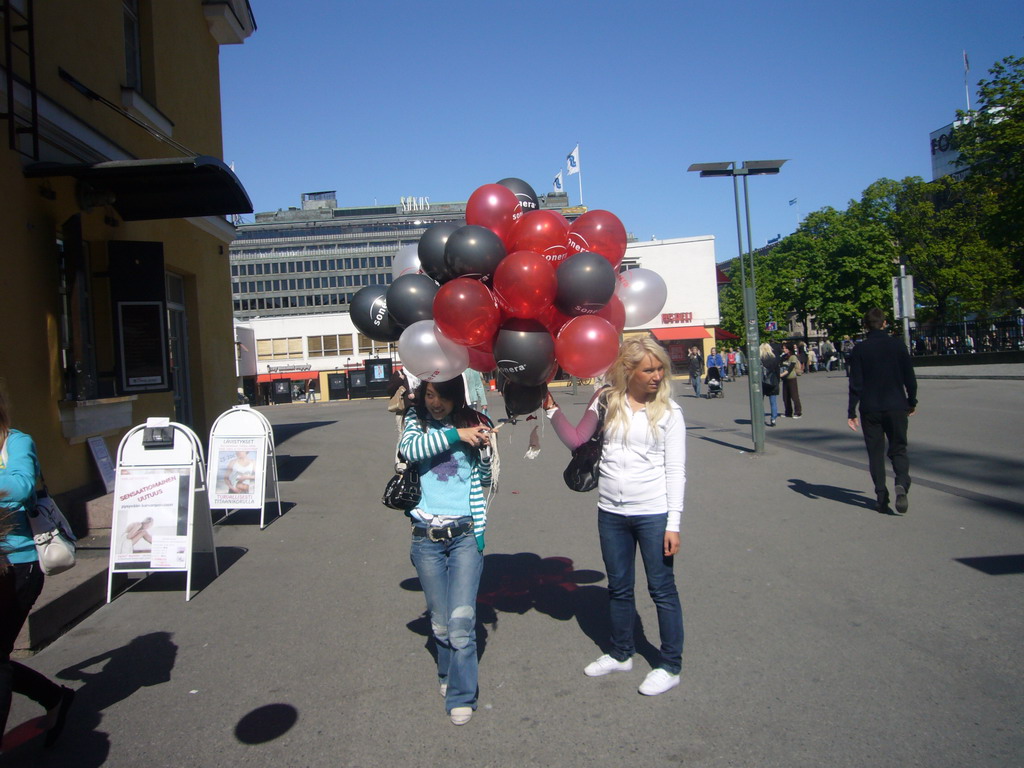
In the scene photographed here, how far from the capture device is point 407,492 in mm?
3658

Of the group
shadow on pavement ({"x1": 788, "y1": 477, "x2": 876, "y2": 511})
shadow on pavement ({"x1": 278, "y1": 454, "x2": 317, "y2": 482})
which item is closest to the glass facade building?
shadow on pavement ({"x1": 278, "y1": 454, "x2": 317, "y2": 482})

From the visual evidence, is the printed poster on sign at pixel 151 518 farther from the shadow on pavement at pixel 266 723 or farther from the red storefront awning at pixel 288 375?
the red storefront awning at pixel 288 375

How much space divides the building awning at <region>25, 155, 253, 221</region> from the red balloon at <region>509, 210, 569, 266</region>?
4028 millimetres

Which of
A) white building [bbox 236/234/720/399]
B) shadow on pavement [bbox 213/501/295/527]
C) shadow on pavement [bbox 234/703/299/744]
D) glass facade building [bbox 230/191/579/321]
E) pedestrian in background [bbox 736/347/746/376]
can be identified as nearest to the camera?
shadow on pavement [bbox 234/703/299/744]

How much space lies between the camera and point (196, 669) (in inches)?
167

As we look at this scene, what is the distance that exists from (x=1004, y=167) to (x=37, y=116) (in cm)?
2859

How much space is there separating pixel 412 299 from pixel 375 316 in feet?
1.60

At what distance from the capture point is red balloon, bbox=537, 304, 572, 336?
12.6 ft

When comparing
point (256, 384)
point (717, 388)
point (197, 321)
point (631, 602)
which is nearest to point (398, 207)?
point (256, 384)

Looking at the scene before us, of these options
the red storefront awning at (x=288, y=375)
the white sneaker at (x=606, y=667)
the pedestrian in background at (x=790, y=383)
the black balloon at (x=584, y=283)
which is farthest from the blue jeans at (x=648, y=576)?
the red storefront awning at (x=288, y=375)

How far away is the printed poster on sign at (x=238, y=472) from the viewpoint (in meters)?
7.87

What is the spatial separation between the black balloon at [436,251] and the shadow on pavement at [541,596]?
2.20m

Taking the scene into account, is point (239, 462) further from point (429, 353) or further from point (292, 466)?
point (429, 353)

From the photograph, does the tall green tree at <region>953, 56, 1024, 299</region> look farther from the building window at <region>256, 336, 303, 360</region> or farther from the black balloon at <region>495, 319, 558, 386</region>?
the building window at <region>256, 336, 303, 360</region>
